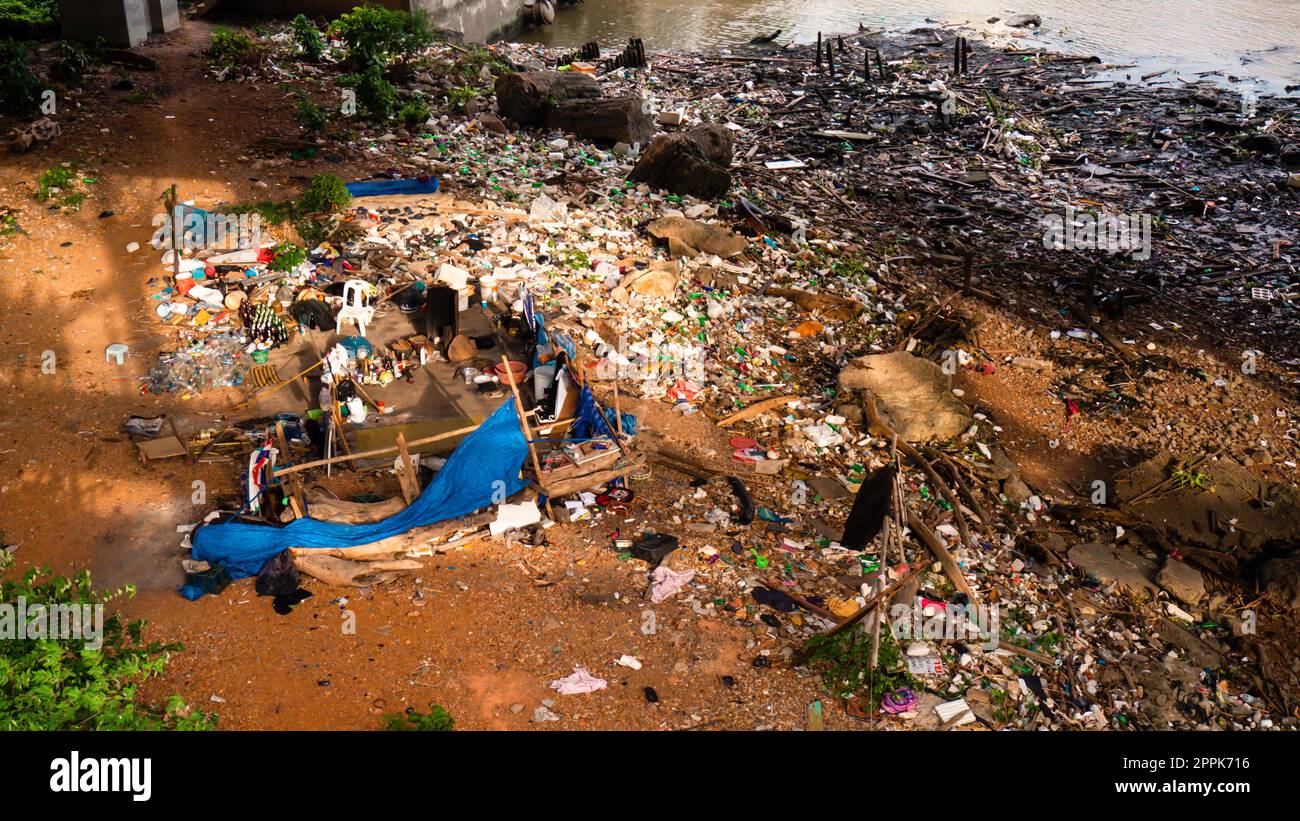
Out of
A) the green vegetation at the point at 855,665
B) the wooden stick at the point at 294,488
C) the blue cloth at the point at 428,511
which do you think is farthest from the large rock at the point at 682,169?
the green vegetation at the point at 855,665

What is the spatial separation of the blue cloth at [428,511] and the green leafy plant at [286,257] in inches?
158

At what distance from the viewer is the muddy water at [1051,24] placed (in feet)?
64.6

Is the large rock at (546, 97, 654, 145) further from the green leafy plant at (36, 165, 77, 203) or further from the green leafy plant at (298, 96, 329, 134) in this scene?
the green leafy plant at (36, 165, 77, 203)

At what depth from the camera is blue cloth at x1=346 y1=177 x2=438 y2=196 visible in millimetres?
10555

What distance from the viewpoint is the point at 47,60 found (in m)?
12.9

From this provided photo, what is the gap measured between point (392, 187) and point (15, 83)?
4.48 metres

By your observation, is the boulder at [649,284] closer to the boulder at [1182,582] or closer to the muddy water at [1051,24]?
the boulder at [1182,582]

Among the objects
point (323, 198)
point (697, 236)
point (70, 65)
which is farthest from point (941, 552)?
point (70, 65)

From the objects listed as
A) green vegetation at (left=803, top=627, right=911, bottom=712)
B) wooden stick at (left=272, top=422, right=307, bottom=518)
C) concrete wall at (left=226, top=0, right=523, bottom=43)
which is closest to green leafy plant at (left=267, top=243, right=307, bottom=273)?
wooden stick at (left=272, top=422, right=307, bottom=518)

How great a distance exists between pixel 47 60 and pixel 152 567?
10472mm
